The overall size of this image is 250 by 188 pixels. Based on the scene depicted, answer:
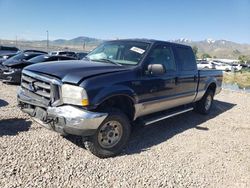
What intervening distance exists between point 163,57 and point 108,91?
194 cm

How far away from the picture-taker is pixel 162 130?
590cm

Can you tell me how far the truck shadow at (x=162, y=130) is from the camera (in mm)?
4904

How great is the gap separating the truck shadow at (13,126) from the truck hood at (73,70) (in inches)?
49.3

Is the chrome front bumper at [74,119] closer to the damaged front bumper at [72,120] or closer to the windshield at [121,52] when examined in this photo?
the damaged front bumper at [72,120]

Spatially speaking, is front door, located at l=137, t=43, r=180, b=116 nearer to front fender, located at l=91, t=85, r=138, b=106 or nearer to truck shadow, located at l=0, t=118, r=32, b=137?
front fender, located at l=91, t=85, r=138, b=106

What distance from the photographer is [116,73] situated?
4273 mm

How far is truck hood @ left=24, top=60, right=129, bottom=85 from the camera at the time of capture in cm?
385

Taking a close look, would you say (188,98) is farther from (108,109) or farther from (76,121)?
(76,121)

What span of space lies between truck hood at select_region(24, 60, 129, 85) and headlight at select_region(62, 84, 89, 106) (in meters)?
0.09

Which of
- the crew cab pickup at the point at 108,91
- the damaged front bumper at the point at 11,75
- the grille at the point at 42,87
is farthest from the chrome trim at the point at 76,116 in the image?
the damaged front bumper at the point at 11,75

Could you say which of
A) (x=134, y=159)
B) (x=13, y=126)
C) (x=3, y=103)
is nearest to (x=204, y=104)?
(x=134, y=159)

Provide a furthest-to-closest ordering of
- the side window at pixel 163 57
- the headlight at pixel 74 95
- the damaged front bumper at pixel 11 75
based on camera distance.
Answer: the damaged front bumper at pixel 11 75
the side window at pixel 163 57
the headlight at pixel 74 95

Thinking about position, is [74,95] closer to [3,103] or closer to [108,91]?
[108,91]

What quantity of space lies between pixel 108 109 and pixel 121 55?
1.47m
